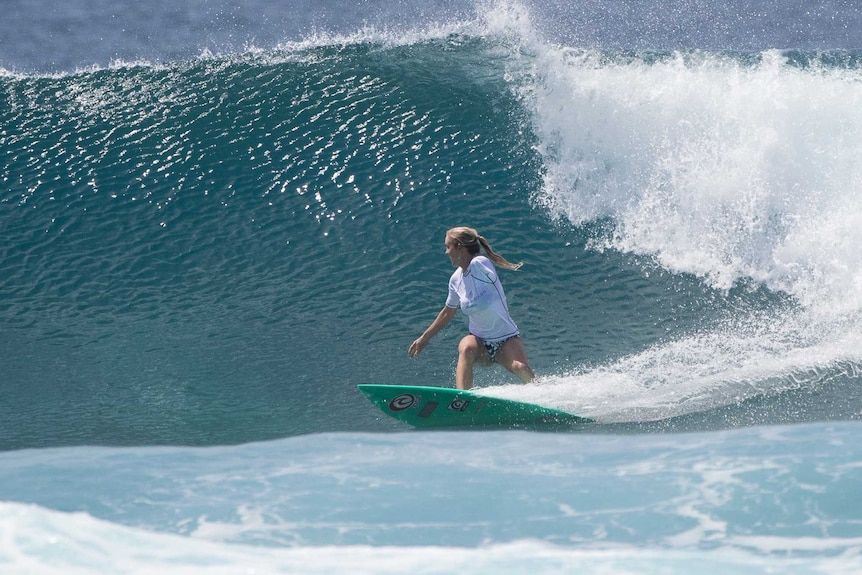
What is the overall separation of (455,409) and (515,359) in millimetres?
597

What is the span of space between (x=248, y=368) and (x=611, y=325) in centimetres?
339

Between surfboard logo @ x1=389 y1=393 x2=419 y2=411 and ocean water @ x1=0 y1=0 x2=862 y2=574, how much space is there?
0.89ft

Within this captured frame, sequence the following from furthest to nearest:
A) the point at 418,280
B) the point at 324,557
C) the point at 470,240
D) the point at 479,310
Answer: the point at 418,280 → the point at 479,310 → the point at 470,240 → the point at 324,557

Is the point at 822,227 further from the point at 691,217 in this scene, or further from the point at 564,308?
the point at 564,308

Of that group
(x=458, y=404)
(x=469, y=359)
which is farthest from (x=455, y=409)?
(x=469, y=359)

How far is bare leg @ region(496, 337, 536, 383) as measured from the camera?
Result: 784 centimetres

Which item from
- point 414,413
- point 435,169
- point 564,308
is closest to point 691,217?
point 564,308

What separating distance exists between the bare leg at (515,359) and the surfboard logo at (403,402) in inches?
28.5

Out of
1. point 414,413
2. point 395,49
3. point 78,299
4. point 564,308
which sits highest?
→ point 395,49

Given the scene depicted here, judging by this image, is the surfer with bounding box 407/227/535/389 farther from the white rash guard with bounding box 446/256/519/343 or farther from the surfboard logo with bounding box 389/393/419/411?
the surfboard logo with bounding box 389/393/419/411

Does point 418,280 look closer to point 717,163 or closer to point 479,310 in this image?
point 479,310

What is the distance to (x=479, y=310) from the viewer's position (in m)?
7.82

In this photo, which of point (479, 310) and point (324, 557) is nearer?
point (324, 557)

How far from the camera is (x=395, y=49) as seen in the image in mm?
15109
